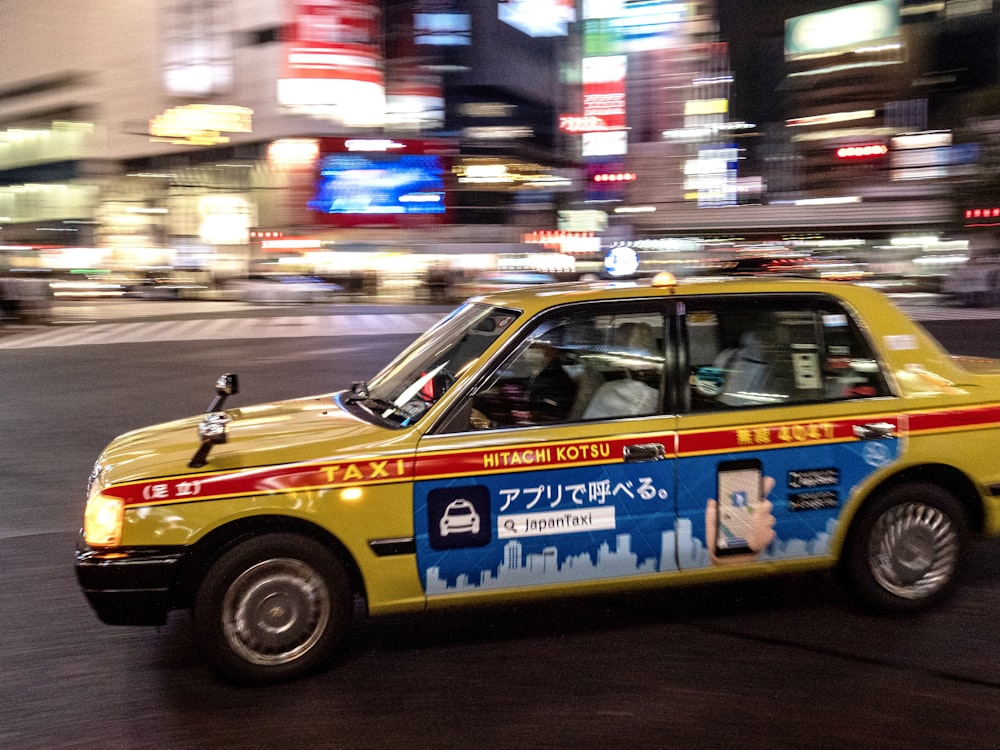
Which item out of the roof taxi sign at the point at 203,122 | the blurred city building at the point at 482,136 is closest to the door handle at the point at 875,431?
the blurred city building at the point at 482,136

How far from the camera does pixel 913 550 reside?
187 inches

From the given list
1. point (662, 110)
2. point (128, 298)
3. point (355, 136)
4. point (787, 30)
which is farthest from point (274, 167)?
point (787, 30)

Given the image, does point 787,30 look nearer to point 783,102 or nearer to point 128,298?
point 783,102

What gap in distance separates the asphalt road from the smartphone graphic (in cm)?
46

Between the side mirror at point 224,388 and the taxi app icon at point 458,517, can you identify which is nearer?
the taxi app icon at point 458,517

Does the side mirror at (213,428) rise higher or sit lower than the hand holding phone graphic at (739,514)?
higher

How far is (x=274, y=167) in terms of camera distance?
5369 cm

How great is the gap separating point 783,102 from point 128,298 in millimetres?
58974

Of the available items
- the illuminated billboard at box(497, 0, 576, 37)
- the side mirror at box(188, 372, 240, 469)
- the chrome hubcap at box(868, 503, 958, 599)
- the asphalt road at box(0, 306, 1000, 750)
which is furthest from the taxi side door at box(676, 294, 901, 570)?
the illuminated billboard at box(497, 0, 576, 37)

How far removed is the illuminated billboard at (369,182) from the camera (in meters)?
52.3

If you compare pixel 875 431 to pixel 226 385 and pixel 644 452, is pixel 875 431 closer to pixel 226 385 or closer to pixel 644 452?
pixel 644 452

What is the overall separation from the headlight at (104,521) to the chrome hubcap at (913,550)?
3.38 meters

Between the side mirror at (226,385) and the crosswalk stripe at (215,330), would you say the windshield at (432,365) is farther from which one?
the crosswalk stripe at (215,330)

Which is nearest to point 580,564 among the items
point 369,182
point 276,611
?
point 276,611
